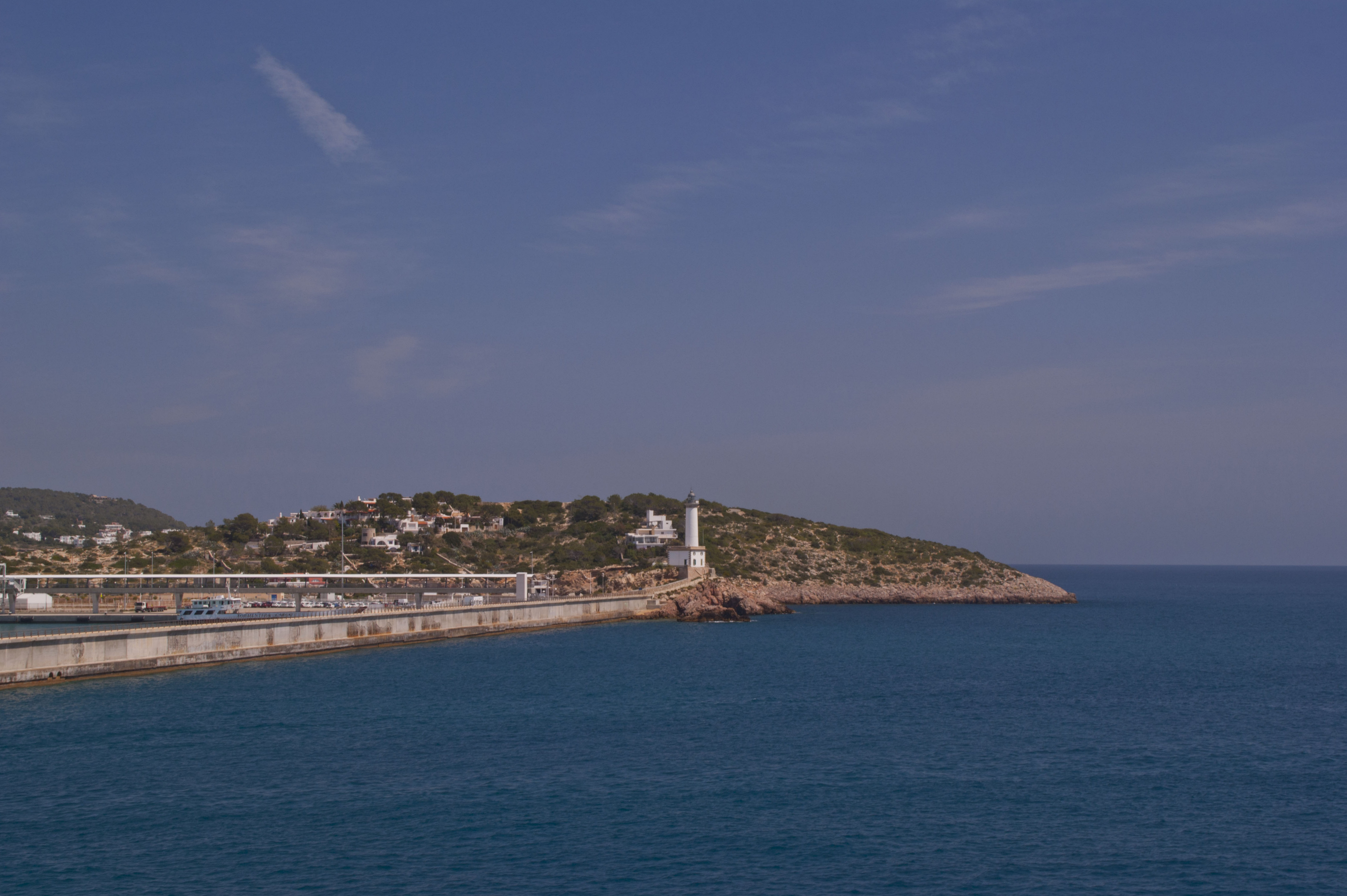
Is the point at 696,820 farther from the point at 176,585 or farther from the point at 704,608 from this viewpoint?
the point at 176,585

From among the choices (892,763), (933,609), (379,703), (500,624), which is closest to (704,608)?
(500,624)

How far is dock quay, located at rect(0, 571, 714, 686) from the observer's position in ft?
165

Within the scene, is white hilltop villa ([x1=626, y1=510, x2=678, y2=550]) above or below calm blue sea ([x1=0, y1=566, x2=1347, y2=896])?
above

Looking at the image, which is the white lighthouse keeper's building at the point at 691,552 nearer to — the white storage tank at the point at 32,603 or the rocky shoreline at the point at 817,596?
the rocky shoreline at the point at 817,596

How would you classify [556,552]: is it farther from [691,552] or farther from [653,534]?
[691,552]

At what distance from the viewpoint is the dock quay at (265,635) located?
50312 millimetres

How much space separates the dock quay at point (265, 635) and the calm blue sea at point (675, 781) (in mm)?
2450

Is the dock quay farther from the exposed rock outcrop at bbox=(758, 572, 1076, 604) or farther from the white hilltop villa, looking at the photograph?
the white hilltop villa

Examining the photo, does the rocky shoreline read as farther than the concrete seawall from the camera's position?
Yes

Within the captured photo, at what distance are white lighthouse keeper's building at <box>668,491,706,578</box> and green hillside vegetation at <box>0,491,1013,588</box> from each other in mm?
5257

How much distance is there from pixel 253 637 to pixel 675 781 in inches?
1573

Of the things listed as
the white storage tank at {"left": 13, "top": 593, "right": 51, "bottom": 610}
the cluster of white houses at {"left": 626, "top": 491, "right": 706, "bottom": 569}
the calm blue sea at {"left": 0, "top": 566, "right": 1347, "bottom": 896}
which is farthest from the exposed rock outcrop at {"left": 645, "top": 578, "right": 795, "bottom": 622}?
the white storage tank at {"left": 13, "top": 593, "right": 51, "bottom": 610}

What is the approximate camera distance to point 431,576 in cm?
10525

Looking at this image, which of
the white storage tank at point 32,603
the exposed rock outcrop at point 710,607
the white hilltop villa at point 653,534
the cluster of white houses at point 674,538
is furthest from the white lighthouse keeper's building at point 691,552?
the white storage tank at point 32,603
